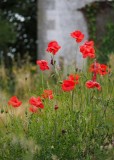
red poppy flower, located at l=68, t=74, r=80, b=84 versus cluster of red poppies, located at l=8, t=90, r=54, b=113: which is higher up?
red poppy flower, located at l=68, t=74, r=80, b=84

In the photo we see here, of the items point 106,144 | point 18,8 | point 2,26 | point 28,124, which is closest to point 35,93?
point 28,124

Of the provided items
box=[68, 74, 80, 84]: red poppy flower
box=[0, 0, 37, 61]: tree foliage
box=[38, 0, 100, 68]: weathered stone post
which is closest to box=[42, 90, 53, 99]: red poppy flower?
box=[68, 74, 80, 84]: red poppy flower

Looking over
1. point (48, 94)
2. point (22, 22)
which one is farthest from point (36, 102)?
point (22, 22)

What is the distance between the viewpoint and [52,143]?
185 inches

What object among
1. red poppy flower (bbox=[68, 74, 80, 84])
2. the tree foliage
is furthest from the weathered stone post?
red poppy flower (bbox=[68, 74, 80, 84])

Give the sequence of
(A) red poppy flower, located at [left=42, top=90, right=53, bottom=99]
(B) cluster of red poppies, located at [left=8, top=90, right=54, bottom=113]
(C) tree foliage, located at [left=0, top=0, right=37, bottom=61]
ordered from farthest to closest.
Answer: (C) tree foliage, located at [left=0, top=0, right=37, bottom=61] → (A) red poppy flower, located at [left=42, top=90, right=53, bottom=99] → (B) cluster of red poppies, located at [left=8, top=90, right=54, bottom=113]

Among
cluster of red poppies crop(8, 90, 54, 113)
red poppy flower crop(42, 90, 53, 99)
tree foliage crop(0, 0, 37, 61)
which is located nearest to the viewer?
cluster of red poppies crop(8, 90, 54, 113)

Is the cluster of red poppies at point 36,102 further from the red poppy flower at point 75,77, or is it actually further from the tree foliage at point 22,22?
the tree foliage at point 22,22

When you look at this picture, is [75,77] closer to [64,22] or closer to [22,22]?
[64,22]

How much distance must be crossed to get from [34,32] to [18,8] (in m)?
0.99

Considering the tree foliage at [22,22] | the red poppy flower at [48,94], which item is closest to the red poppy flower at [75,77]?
the red poppy flower at [48,94]

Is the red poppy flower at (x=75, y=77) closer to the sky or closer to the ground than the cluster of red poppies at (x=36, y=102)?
closer to the sky

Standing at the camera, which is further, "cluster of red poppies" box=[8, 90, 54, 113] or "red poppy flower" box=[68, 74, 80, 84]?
"red poppy flower" box=[68, 74, 80, 84]

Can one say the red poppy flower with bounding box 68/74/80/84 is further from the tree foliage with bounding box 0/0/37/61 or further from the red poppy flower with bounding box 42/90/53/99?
the tree foliage with bounding box 0/0/37/61
